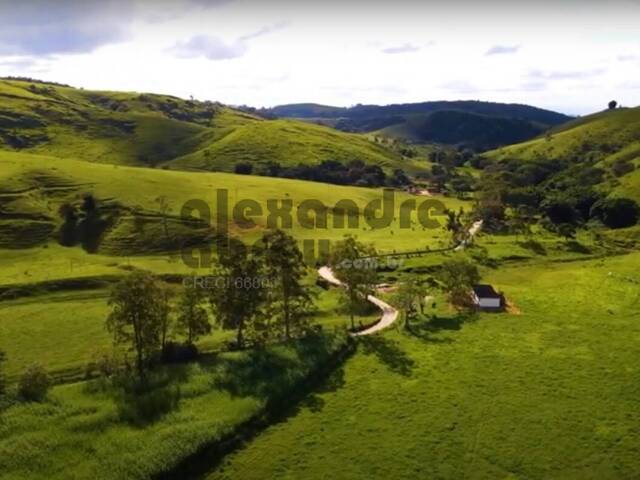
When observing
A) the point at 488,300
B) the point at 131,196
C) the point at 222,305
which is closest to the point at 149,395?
the point at 222,305

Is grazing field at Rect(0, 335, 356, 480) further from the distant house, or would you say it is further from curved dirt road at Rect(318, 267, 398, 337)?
the distant house

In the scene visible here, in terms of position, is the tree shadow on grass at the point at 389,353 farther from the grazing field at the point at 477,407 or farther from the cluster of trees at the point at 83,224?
the cluster of trees at the point at 83,224

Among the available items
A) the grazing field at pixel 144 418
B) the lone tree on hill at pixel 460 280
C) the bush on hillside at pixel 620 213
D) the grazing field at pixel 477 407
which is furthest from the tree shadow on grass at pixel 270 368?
the bush on hillside at pixel 620 213

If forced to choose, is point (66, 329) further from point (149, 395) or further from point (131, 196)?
point (131, 196)

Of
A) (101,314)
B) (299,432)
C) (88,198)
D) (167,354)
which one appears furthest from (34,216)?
(299,432)

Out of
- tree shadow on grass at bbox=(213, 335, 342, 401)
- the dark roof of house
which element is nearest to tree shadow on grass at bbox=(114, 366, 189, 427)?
tree shadow on grass at bbox=(213, 335, 342, 401)

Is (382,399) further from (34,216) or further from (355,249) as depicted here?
(34,216)

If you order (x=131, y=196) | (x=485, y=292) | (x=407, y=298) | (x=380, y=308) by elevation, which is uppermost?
(x=131, y=196)
